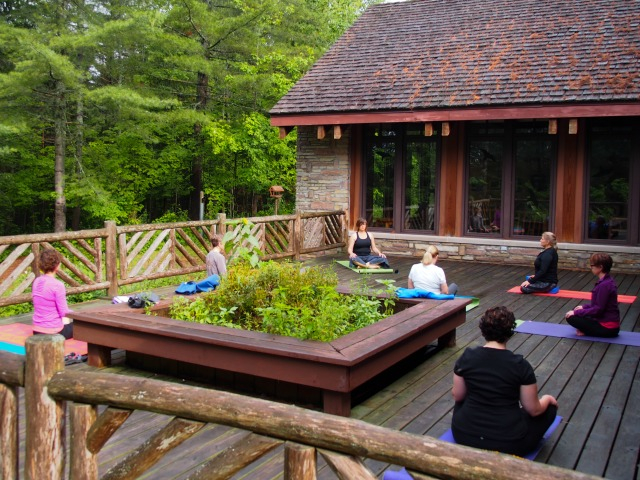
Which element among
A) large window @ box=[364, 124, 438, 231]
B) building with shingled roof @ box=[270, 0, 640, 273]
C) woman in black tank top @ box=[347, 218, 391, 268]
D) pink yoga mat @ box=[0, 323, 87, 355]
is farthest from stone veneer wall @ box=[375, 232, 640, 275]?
pink yoga mat @ box=[0, 323, 87, 355]

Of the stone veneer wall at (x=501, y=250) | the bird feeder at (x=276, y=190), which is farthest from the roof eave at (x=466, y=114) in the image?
the stone veneer wall at (x=501, y=250)

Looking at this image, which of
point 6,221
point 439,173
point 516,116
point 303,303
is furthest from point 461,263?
point 6,221

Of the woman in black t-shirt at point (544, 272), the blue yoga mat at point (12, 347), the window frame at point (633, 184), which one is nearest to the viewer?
the blue yoga mat at point (12, 347)

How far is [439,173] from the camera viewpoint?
1420 centimetres

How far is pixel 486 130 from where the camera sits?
13.8 m

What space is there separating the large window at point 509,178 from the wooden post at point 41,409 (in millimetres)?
11709

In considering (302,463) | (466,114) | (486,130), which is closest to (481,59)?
(486,130)

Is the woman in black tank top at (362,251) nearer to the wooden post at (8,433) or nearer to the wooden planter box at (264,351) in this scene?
the wooden planter box at (264,351)

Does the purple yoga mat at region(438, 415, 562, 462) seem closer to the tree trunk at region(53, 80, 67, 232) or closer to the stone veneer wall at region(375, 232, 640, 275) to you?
the stone veneer wall at region(375, 232, 640, 275)

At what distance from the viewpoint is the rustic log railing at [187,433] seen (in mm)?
2252

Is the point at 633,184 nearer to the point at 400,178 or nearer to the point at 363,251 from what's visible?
the point at 400,178

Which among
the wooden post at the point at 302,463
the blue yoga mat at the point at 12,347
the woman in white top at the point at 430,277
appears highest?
the wooden post at the point at 302,463

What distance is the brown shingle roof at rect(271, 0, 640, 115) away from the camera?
41.0 ft

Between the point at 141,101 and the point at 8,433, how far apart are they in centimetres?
1447
